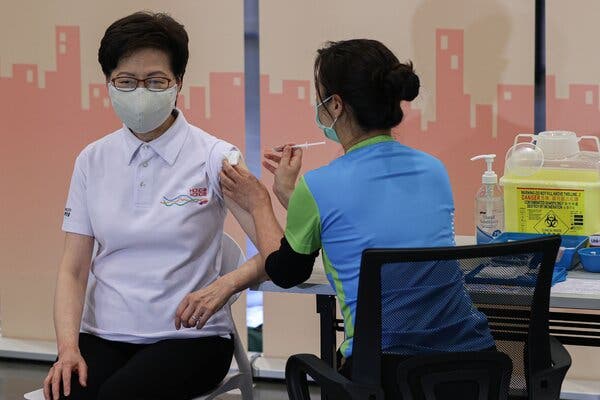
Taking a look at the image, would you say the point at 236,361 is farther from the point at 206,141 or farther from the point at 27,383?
the point at 27,383

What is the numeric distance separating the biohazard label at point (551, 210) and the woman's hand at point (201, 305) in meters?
0.77

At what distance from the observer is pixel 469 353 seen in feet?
5.88

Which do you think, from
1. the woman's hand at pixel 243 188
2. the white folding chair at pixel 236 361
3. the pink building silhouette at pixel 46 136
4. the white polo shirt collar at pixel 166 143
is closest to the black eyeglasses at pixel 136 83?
the white polo shirt collar at pixel 166 143

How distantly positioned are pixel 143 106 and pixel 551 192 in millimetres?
1014

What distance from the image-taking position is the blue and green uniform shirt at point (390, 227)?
1.78 meters

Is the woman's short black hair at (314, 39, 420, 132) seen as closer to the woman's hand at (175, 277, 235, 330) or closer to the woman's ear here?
the woman's ear

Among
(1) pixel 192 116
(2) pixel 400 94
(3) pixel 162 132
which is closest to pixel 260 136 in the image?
(1) pixel 192 116

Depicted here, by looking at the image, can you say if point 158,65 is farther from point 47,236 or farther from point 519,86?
point 47,236

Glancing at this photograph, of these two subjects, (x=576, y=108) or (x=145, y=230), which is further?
(x=576, y=108)

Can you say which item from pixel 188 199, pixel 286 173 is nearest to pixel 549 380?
pixel 286 173

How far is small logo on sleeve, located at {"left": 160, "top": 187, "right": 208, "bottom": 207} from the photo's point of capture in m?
2.36

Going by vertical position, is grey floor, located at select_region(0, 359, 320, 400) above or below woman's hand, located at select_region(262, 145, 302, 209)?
below

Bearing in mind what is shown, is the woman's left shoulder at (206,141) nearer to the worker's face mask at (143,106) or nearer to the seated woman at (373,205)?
the worker's face mask at (143,106)

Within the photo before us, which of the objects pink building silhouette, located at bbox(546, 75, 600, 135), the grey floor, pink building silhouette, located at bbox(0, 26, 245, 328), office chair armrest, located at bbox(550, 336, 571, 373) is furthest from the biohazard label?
pink building silhouette, located at bbox(0, 26, 245, 328)
